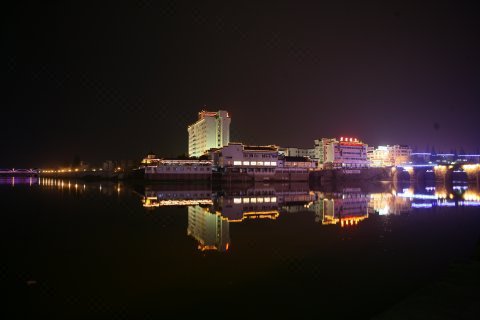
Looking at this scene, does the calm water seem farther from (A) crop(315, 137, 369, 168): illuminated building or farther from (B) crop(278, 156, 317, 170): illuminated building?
(A) crop(315, 137, 369, 168): illuminated building

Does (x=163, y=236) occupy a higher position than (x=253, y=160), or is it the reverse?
(x=253, y=160)

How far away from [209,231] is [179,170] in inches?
2479

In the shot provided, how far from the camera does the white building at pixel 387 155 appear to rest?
13012cm

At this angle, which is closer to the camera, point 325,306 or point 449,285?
point 449,285

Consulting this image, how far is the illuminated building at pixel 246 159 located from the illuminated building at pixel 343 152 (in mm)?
33666

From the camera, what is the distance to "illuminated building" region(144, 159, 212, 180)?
250ft

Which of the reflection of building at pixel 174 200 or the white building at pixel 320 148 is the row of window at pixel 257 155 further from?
the reflection of building at pixel 174 200

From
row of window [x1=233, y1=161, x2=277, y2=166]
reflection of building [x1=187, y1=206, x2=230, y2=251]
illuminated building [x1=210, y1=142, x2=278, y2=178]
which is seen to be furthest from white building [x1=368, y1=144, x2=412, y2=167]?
reflection of building [x1=187, y1=206, x2=230, y2=251]

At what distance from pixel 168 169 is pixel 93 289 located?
229ft

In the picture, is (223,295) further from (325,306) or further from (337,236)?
(337,236)

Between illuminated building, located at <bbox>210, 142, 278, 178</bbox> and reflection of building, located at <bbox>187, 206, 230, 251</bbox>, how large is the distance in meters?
57.7

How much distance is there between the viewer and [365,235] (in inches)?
596

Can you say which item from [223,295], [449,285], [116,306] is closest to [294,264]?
[223,295]

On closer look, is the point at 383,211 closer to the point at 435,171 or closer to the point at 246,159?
the point at 246,159
